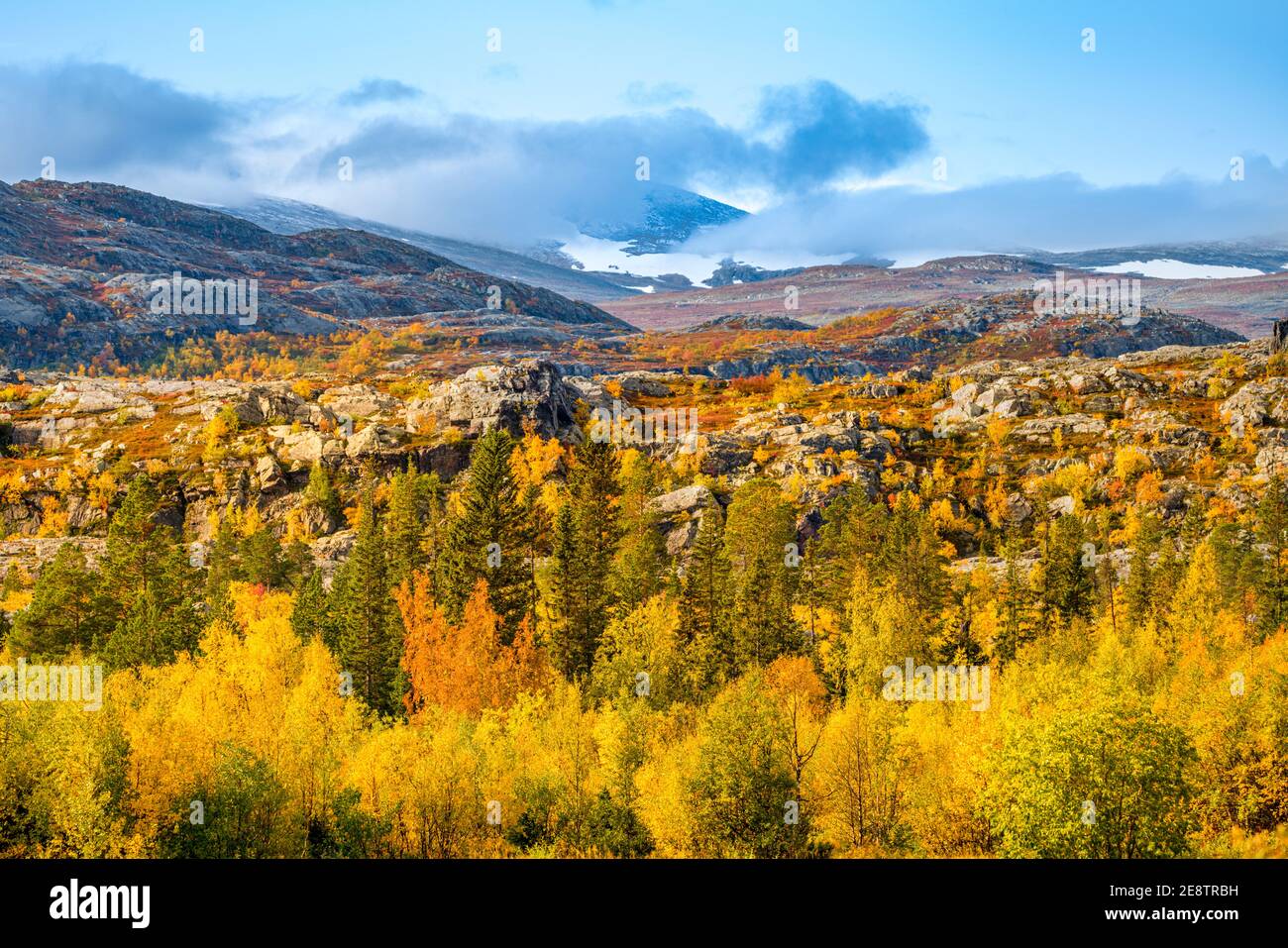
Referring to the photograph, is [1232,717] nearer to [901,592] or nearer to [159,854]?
[901,592]

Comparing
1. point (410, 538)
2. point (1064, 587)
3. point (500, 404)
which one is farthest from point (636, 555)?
point (500, 404)

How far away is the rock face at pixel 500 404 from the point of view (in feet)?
600

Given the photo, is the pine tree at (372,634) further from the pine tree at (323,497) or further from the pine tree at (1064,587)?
the pine tree at (323,497)

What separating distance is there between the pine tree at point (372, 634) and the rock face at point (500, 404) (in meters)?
94.0

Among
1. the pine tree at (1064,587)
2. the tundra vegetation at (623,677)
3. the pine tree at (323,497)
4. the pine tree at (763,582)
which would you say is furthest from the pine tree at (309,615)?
the pine tree at (1064,587)

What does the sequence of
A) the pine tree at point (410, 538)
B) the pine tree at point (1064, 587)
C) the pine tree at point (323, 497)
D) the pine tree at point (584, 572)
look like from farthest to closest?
the pine tree at point (323, 497), the pine tree at point (1064, 587), the pine tree at point (410, 538), the pine tree at point (584, 572)

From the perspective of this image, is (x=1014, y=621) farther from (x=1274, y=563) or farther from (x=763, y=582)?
(x=1274, y=563)

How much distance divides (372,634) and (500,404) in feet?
353

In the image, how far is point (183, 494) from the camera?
163 meters

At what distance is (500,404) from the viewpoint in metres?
185

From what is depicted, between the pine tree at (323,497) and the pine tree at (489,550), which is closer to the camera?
the pine tree at (489,550)

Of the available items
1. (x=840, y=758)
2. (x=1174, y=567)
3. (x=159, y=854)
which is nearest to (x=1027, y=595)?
(x=1174, y=567)

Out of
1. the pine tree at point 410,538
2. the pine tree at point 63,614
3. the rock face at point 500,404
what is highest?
the rock face at point 500,404
